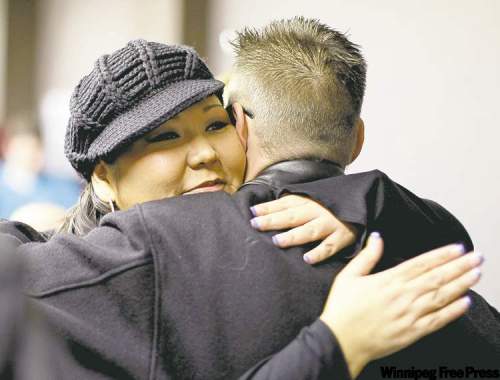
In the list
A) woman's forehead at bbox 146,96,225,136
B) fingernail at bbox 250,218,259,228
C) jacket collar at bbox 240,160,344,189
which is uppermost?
woman's forehead at bbox 146,96,225,136

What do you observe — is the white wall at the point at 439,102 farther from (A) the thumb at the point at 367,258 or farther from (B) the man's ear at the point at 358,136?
(A) the thumb at the point at 367,258

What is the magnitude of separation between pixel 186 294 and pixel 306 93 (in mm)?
422

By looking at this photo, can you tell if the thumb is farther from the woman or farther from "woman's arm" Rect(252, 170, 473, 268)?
the woman

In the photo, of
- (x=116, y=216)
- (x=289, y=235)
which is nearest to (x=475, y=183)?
(x=289, y=235)

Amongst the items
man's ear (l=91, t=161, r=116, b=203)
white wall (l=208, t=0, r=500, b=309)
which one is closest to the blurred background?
white wall (l=208, t=0, r=500, b=309)

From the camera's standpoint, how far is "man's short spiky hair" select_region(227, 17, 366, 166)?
116cm

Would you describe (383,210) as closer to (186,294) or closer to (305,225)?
(305,225)

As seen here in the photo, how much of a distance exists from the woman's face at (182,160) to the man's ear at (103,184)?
2 cm

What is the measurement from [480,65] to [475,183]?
1.29 ft

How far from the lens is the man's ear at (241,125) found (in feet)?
4.00

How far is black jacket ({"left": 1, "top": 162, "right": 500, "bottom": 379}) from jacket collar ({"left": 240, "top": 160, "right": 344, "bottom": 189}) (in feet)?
0.31

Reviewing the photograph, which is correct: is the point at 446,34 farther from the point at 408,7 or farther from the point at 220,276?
the point at 220,276

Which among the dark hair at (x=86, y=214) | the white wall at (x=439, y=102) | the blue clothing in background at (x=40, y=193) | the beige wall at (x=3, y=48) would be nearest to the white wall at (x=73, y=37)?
the beige wall at (x=3, y=48)

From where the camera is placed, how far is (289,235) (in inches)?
39.5
